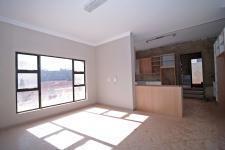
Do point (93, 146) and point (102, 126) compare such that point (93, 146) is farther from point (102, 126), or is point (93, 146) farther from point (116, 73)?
point (116, 73)

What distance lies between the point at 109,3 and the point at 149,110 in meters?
3.64

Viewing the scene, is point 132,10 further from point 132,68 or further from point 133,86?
point 133,86

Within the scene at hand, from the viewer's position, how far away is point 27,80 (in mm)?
3715

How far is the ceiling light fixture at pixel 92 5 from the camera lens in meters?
2.61

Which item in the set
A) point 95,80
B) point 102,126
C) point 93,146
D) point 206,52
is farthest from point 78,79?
point 206,52

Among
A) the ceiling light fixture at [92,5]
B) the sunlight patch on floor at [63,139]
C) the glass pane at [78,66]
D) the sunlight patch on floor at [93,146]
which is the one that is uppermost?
the ceiling light fixture at [92,5]

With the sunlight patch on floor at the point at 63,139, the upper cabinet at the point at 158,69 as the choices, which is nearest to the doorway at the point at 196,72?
the upper cabinet at the point at 158,69

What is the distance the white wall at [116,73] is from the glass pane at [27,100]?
8.89 ft

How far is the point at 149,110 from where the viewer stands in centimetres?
431

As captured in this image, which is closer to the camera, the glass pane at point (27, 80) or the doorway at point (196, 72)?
the glass pane at point (27, 80)

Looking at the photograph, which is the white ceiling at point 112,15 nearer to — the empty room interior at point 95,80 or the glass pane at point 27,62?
the empty room interior at point 95,80

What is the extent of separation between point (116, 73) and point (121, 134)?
9.01 feet

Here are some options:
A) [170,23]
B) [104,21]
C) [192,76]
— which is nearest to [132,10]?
[104,21]

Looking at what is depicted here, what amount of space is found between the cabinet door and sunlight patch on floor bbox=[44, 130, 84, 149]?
611 centimetres
